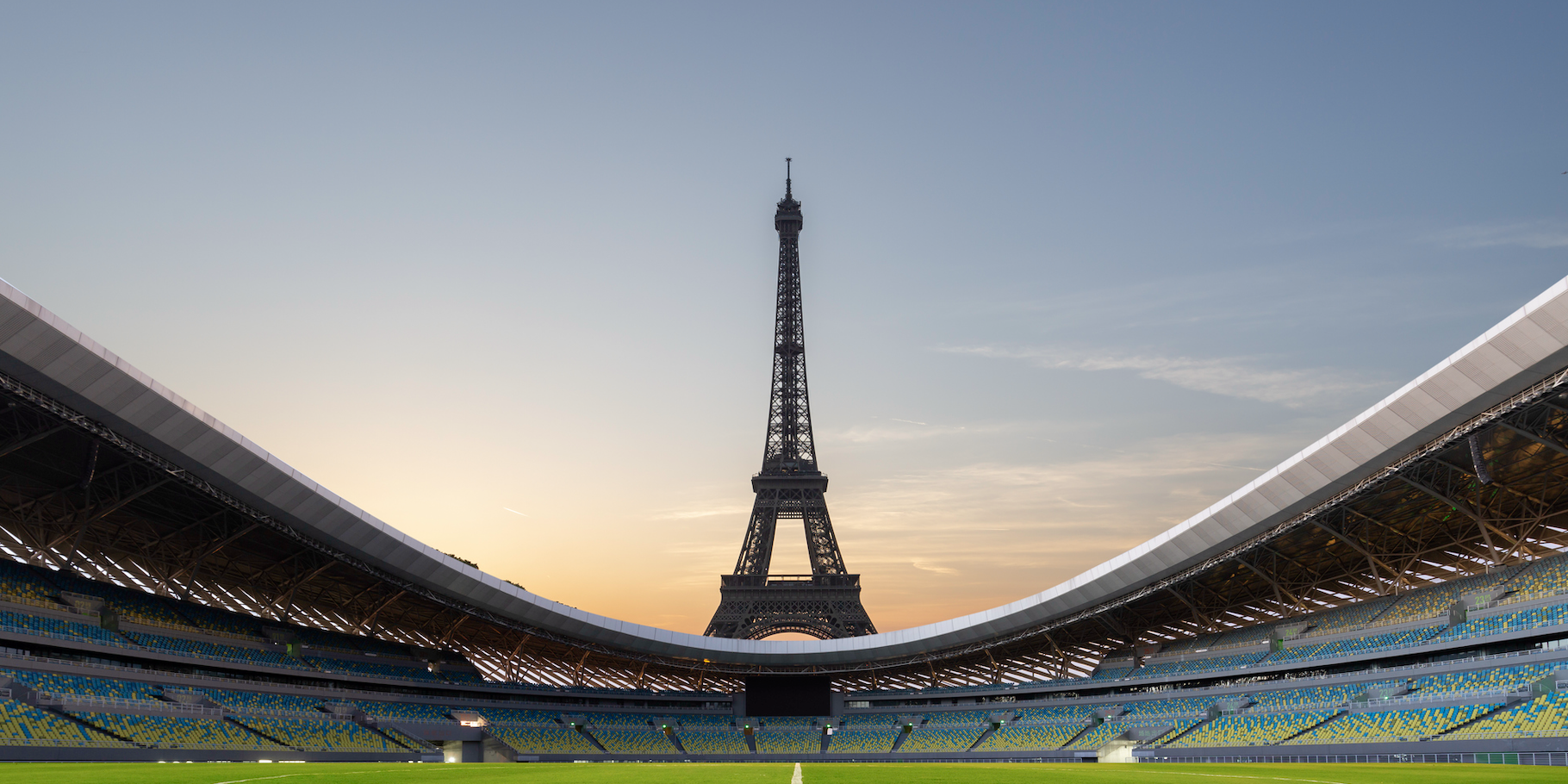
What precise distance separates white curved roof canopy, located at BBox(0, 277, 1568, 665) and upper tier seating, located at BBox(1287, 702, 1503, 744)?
31.7 ft

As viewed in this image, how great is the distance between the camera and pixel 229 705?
54781 millimetres

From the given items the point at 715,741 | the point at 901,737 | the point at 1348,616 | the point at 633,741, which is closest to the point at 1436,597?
the point at 1348,616

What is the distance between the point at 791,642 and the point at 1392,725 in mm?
37988

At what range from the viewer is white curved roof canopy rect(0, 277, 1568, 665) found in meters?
35.4

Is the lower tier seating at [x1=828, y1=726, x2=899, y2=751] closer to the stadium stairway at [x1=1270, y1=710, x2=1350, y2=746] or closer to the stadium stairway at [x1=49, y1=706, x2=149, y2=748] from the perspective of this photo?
the stadium stairway at [x1=1270, y1=710, x2=1350, y2=746]

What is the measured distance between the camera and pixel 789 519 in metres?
99.3

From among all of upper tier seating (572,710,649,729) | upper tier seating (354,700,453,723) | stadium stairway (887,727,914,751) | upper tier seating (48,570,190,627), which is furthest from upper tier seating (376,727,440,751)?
stadium stairway (887,727,914,751)

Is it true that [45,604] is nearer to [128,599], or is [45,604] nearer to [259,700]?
[128,599]

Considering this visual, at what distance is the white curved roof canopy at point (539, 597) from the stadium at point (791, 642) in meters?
0.13

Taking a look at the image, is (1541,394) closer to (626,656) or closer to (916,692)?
(916,692)

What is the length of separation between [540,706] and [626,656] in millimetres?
6791

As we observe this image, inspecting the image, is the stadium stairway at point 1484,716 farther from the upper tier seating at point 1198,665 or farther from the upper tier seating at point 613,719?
the upper tier seating at point 613,719

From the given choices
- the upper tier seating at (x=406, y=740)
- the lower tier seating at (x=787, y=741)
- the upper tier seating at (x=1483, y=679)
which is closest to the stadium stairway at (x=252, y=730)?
the upper tier seating at (x=406, y=740)

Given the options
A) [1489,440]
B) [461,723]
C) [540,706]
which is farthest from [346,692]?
[1489,440]
